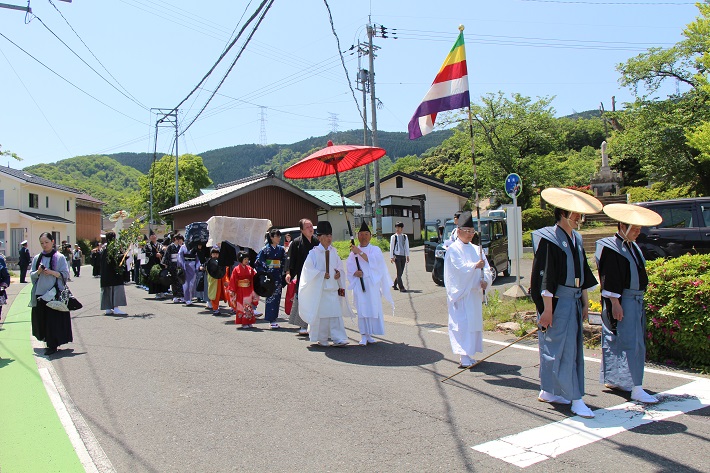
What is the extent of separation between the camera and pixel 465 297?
22.3 ft

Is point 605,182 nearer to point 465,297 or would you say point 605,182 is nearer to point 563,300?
point 465,297

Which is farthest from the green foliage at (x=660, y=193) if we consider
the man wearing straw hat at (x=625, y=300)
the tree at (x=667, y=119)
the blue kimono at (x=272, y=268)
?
the man wearing straw hat at (x=625, y=300)

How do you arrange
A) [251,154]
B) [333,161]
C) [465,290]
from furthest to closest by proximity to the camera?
[251,154] < [333,161] < [465,290]

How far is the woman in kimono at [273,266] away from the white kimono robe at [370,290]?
7.99 ft

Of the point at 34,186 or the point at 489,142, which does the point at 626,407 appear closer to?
the point at 489,142

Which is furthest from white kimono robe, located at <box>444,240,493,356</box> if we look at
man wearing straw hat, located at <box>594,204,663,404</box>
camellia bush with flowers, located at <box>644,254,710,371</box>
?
camellia bush with flowers, located at <box>644,254,710,371</box>

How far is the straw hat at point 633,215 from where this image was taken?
5180mm

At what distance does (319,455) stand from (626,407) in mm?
3002

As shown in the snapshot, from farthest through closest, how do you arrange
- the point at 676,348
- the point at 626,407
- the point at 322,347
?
the point at 322,347
the point at 676,348
the point at 626,407

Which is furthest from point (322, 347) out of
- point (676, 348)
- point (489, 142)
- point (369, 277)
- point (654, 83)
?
point (489, 142)

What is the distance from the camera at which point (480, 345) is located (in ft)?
22.1

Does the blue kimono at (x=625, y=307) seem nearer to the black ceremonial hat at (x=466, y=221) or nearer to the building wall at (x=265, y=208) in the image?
the black ceremonial hat at (x=466, y=221)

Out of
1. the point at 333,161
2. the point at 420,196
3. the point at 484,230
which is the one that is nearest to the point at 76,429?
the point at 333,161

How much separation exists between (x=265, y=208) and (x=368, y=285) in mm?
21141
